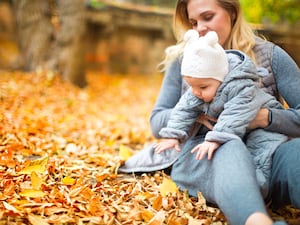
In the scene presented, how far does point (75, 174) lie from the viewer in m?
2.29

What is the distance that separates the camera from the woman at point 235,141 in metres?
1.65

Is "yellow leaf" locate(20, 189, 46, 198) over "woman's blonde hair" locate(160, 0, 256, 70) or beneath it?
beneath

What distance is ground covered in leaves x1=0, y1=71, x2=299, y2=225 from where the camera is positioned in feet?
6.00

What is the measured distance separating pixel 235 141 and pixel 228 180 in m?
0.20

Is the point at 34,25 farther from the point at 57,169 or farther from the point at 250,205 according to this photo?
the point at 250,205

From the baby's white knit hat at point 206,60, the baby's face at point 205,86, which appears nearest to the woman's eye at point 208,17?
the baby's white knit hat at point 206,60

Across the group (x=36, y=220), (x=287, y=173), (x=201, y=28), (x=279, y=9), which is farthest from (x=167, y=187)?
(x=279, y=9)

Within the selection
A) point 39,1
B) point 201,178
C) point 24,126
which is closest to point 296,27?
point 39,1

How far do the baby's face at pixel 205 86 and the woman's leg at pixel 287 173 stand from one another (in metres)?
0.38

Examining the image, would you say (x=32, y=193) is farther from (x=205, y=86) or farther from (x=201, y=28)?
(x=201, y=28)

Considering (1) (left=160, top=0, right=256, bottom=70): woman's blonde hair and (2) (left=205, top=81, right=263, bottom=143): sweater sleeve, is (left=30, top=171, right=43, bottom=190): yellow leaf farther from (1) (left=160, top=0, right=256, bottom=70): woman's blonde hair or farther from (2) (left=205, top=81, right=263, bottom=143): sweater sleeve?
(1) (left=160, top=0, right=256, bottom=70): woman's blonde hair

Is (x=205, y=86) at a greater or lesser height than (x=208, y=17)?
lesser

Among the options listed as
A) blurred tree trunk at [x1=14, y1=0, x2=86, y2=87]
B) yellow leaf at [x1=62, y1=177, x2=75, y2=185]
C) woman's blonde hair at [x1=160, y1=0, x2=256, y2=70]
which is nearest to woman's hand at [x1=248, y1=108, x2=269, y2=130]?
woman's blonde hair at [x1=160, y1=0, x2=256, y2=70]

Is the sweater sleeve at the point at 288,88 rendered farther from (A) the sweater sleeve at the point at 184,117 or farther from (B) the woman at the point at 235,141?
(A) the sweater sleeve at the point at 184,117
